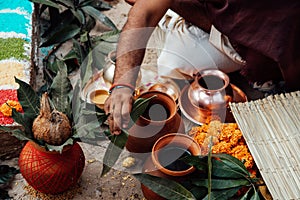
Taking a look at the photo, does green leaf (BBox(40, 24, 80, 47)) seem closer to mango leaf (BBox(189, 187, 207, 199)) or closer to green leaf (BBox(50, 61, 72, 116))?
green leaf (BBox(50, 61, 72, 116))

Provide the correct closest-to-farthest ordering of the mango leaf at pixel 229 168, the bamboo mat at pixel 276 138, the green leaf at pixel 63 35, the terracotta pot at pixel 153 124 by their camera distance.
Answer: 1. the bamboo mat at pixel 276 138
2. the mango leaf at pixel 229 168
3. the terracotta pot at pixel 153 124
4. the green leaf at pixel 63 35

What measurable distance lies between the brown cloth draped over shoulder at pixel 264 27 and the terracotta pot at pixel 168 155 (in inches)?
22.3

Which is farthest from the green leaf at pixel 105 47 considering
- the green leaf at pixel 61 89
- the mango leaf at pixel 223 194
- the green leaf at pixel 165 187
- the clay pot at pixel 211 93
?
the mango leaf at pixel 223 194

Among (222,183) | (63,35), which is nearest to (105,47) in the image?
(63,35)

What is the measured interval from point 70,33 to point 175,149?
1.17 meters

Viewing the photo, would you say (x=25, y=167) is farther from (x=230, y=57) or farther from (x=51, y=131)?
(x=230, y=57)

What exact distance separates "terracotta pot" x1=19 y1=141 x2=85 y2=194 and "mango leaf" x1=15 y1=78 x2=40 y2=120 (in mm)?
131

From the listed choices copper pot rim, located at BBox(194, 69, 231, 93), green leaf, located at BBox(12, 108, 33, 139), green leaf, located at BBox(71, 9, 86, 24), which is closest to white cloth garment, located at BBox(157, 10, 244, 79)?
copper pot rim, located at BBox(194, 69, 231, 93)

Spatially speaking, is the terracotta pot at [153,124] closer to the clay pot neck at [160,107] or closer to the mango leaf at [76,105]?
the clay pot neck at [160,107]

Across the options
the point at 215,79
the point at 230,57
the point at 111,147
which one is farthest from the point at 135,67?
the point at 230,57

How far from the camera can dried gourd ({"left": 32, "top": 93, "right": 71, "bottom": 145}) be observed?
1787mm

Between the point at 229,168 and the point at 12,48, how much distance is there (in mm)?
1304

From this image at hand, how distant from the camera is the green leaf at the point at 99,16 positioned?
2852mm

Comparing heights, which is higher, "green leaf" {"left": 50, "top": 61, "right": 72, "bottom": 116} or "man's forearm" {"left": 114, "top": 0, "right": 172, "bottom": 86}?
"man's forearm" {"left": 114, "top": 0, "right": 172, "bottom": 86}
